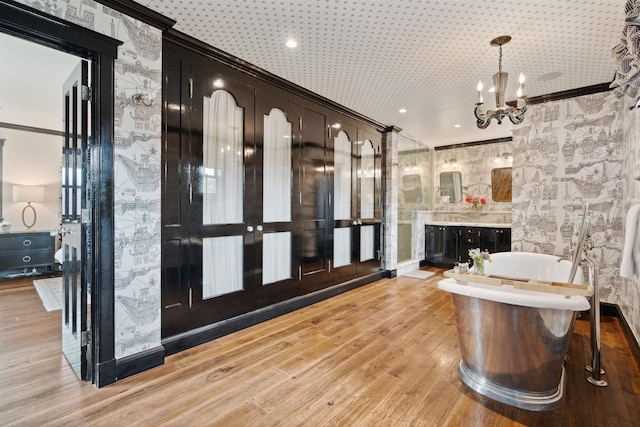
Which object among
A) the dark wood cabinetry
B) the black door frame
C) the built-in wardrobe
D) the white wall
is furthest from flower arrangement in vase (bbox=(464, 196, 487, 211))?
the white wall

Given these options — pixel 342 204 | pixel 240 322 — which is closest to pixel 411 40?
pixel 342 204

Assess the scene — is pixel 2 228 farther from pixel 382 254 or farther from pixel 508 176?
pixel 508 176

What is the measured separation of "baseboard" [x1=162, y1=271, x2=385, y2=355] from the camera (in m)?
2.55

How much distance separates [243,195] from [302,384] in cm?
180

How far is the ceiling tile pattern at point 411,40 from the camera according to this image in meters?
2.22

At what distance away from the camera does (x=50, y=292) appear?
4254mm

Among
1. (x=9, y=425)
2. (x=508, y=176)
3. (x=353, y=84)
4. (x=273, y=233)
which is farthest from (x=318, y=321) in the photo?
(x=508, y=176)

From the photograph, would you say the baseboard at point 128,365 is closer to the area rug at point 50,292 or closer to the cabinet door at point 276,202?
the cabinet door at point 276,202

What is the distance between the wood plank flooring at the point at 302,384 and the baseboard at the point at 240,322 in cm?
8

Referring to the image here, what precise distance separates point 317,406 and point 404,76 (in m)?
3.19

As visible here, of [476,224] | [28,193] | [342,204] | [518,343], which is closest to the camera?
[518,343]

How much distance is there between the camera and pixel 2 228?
4.99 m

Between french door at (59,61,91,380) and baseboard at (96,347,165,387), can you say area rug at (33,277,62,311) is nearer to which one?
french door at (59,61,91,380)

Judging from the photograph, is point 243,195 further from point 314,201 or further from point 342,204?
point 342,204
